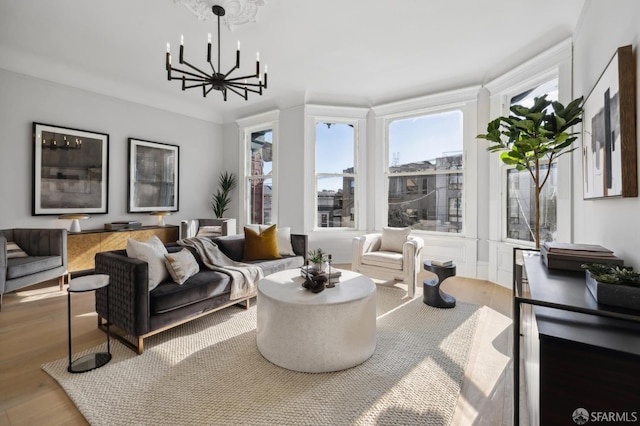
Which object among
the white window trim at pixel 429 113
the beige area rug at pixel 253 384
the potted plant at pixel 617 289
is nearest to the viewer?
the potted plant at pixel 617 289

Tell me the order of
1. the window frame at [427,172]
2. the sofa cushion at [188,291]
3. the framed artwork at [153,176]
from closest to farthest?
the sofa cushion at [188,291] → the window frame at [427,172] → the framed artwork at [153,176]

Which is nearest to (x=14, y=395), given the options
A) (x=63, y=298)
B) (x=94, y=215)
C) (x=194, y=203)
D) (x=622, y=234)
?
(x=63, y=298)

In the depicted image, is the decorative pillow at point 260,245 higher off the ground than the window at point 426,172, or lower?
lower

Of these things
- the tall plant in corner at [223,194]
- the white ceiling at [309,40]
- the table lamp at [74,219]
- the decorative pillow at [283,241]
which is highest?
the white ceiling at [309,40]

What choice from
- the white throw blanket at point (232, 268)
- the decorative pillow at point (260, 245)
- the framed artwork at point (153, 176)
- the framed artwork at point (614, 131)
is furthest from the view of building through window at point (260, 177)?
the framed artwork at point (614, 131)

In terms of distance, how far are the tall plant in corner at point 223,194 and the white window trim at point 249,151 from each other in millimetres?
213

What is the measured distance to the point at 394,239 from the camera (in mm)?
4094

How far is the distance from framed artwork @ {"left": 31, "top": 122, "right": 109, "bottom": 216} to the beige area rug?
2.99 metres

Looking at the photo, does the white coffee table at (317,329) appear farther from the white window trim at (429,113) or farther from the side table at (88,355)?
the white window trim at (429,113)

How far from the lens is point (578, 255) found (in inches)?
64.2

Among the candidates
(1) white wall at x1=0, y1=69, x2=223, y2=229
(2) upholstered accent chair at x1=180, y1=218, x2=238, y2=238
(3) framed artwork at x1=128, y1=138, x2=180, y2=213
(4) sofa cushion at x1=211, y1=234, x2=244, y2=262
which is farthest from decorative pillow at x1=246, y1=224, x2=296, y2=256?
(1) white wall at x1=0, y1=69, x2=223, y2=229

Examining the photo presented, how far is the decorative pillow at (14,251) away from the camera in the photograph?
133 inches

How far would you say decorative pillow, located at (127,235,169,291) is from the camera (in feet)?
8.12

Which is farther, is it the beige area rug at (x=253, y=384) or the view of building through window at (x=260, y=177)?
the view of building through window at (x=260, y=177)
